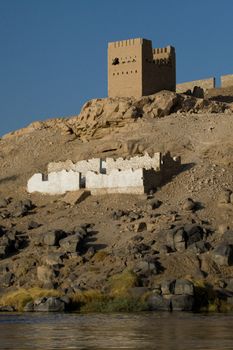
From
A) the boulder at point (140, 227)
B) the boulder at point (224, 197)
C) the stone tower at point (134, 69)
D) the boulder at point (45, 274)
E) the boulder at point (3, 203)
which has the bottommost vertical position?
the boulder at point (45, 274)

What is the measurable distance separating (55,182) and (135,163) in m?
3.54

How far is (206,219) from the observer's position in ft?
106

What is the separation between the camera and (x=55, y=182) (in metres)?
37.9

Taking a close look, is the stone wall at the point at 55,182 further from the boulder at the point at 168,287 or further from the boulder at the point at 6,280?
the boulder at the point at 168,287

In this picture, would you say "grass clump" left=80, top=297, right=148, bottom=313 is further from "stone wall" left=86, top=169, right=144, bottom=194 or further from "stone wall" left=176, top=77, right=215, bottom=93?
"stone wall" left=176, top=77, right=215, bottom=93

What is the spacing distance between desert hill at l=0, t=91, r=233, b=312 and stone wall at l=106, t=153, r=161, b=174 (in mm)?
967

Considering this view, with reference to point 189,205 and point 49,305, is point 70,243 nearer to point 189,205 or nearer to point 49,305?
point 49,305

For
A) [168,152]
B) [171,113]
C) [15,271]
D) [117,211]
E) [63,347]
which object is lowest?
[63,347]

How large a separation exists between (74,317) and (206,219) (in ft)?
26.8

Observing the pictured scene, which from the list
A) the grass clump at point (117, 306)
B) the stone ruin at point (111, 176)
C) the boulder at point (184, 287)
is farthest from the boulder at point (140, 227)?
the boulder at point (184, 287)

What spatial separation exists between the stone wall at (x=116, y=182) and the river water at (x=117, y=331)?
966 cm

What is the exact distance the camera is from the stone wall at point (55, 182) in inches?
1463

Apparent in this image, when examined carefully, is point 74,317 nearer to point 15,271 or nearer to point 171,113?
point 15,271

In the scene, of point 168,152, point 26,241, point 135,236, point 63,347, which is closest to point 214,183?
point 168,152
